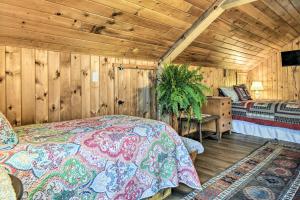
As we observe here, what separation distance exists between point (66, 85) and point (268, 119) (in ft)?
11.2

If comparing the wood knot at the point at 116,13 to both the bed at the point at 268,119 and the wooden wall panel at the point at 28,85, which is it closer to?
the wooden wall panel at the point at 28,85

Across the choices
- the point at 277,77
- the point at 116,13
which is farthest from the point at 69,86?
the point at 277,77

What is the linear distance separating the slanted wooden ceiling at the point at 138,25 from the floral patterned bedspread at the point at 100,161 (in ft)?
2.94

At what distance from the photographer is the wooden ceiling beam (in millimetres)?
2605

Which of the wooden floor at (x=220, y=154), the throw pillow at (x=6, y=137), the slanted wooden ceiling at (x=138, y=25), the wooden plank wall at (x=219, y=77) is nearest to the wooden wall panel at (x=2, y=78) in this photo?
the slanted wooden ceiling at (x=138, y=25)

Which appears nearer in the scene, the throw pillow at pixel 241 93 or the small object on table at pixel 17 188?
the small object on table at pixel 17 188

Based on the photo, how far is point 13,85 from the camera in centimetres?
192

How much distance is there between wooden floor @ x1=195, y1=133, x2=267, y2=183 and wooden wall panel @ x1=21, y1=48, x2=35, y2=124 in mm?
1807

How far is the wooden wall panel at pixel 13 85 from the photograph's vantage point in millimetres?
1889

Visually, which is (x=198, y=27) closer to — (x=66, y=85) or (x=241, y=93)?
(x=66, y=85)

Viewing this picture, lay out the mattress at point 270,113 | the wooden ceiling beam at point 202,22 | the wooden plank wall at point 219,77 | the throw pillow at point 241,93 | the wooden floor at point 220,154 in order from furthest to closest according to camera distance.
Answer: the throw pillow at point 241,93 < the wooden plank wall at point 219,77 < the mattress at point 270,113 < the wooden ceiling beam at point 202,22 < the wooden floor at point 220,154

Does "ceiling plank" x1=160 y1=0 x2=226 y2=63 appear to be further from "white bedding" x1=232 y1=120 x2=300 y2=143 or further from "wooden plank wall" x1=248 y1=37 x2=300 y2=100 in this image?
"wooden plank wall" x1=248 y1=37 x2=300 y2=100

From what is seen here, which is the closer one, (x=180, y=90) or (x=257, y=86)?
(x=180, y=90)

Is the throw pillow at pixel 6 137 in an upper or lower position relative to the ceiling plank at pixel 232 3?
lower
